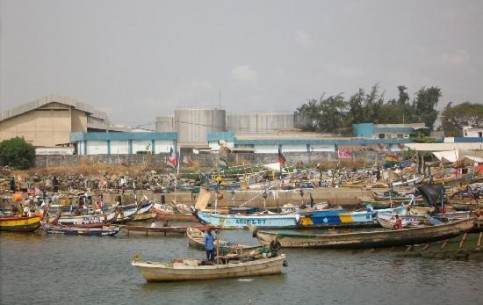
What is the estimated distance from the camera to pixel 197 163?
6725 cm

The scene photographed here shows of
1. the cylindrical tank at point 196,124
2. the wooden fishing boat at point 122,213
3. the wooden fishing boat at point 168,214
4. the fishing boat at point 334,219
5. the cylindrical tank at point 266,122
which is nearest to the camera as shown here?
the fishing boat at point 334,219

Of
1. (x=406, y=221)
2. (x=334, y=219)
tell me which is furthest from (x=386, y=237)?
(x=334, y=219)

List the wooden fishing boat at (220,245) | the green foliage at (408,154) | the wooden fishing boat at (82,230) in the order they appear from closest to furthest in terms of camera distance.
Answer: the wooden fishing boat at (220,245), the wooden fishing boat at (82,230), the green foliage at (408,154)

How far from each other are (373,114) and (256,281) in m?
63.5

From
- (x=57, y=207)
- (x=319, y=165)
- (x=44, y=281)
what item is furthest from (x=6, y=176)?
(x=44, y=281)

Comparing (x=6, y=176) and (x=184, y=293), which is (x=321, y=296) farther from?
(x=6, y=176)

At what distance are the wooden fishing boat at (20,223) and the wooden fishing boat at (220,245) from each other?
28.6 feet

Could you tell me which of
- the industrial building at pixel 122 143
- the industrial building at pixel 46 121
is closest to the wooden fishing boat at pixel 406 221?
the industrial building at pixel 122 143

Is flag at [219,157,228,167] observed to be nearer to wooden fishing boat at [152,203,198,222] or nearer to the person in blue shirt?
wooden fishing boat at [152,203,198,222]

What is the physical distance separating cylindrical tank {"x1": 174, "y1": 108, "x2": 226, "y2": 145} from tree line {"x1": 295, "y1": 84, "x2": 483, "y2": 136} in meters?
9.90

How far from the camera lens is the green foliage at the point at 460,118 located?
9038cm

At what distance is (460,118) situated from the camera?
92688 mm

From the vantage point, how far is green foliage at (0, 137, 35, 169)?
63.9 meters

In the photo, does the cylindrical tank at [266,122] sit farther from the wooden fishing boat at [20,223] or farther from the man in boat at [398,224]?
the man in boat at [398,224]
